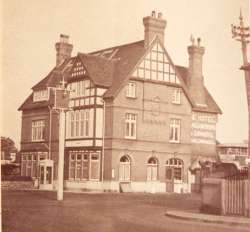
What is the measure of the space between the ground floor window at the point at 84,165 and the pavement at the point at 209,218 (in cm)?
136

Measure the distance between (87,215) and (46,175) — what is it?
1.10m

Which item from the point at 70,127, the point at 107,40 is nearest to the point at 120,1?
the point at 107,40

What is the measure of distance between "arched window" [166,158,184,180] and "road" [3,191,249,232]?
0.84 feet

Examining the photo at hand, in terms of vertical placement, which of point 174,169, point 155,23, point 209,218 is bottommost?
point 209,218

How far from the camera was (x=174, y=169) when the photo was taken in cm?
793

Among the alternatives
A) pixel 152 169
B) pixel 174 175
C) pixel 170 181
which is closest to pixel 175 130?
pixel 174 175

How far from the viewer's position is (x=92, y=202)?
280 inches

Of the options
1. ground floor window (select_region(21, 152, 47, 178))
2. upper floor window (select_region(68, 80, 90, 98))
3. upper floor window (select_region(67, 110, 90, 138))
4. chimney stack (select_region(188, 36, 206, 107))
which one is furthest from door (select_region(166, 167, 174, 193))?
ground floor window (select_region(21, 152, 47, 178))

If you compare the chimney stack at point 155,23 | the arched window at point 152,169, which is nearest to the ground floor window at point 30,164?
the arched window at point 152,169

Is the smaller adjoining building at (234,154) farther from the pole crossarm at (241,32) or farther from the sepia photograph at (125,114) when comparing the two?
the pole crossarm at (241,32)

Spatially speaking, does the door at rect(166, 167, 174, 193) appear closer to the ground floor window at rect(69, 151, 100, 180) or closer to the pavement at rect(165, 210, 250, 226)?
the pavement at rect(165, 210, 250, 226)

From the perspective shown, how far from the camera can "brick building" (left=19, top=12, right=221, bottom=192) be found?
672cm

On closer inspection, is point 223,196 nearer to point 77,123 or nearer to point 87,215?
point 87,215

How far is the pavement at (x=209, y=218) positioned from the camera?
6109 mm
